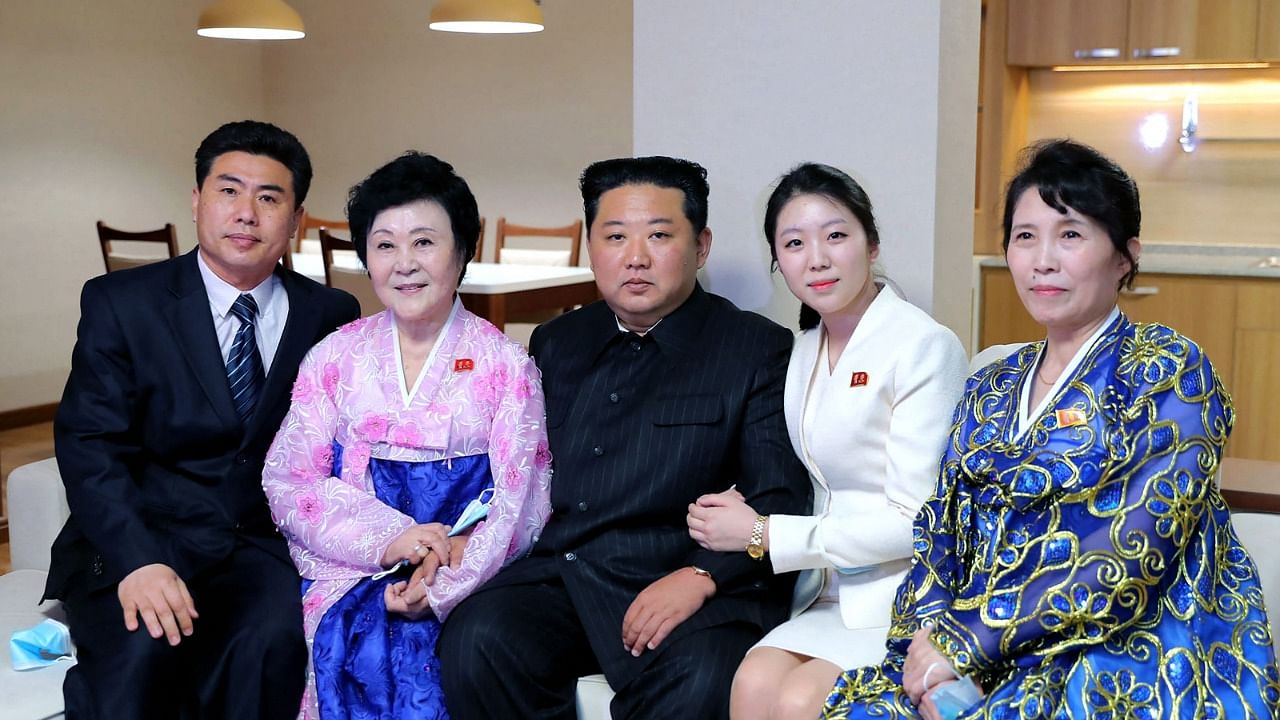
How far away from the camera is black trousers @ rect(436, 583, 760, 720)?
2.00 meters

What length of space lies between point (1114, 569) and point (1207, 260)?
14.4 feet

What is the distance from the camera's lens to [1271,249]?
218 inches

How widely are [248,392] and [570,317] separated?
0.62 metres

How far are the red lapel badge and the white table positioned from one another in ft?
11.1

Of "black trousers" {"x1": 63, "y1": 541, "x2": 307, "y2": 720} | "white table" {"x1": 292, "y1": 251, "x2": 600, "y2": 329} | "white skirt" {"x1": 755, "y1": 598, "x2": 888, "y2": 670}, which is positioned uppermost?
"white table" {"x1": 292, "y1": 251, "x2": 600, "y2": 329}

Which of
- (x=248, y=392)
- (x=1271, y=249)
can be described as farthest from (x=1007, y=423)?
(x=1271, y=249)

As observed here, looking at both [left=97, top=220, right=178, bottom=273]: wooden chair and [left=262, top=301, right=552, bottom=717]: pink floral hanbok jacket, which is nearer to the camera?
[left=262, top=301, right=552, bottom=717]: pink floral hanbok jacket

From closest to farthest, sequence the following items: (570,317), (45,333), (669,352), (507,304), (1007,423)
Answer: (1007,423) < (669,352) < (570,317) < (507,304) < (45,333)

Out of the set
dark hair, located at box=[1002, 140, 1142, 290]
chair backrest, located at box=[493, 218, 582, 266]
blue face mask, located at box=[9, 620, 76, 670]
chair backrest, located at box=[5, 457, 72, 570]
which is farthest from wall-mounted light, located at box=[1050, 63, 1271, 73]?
blue face mask, located at box=[9, 620, 76, 670]

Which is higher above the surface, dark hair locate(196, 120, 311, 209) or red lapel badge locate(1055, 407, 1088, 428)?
dark hair locate(196, 120, 311, 209)

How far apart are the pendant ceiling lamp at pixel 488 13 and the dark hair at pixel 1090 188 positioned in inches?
129


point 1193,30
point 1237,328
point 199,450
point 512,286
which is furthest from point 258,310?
point 1193,30

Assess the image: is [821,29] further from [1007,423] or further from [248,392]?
[248,392]

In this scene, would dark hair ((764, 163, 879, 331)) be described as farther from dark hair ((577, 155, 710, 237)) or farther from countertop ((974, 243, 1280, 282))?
countertop ((974, 243, 1280, 282))
